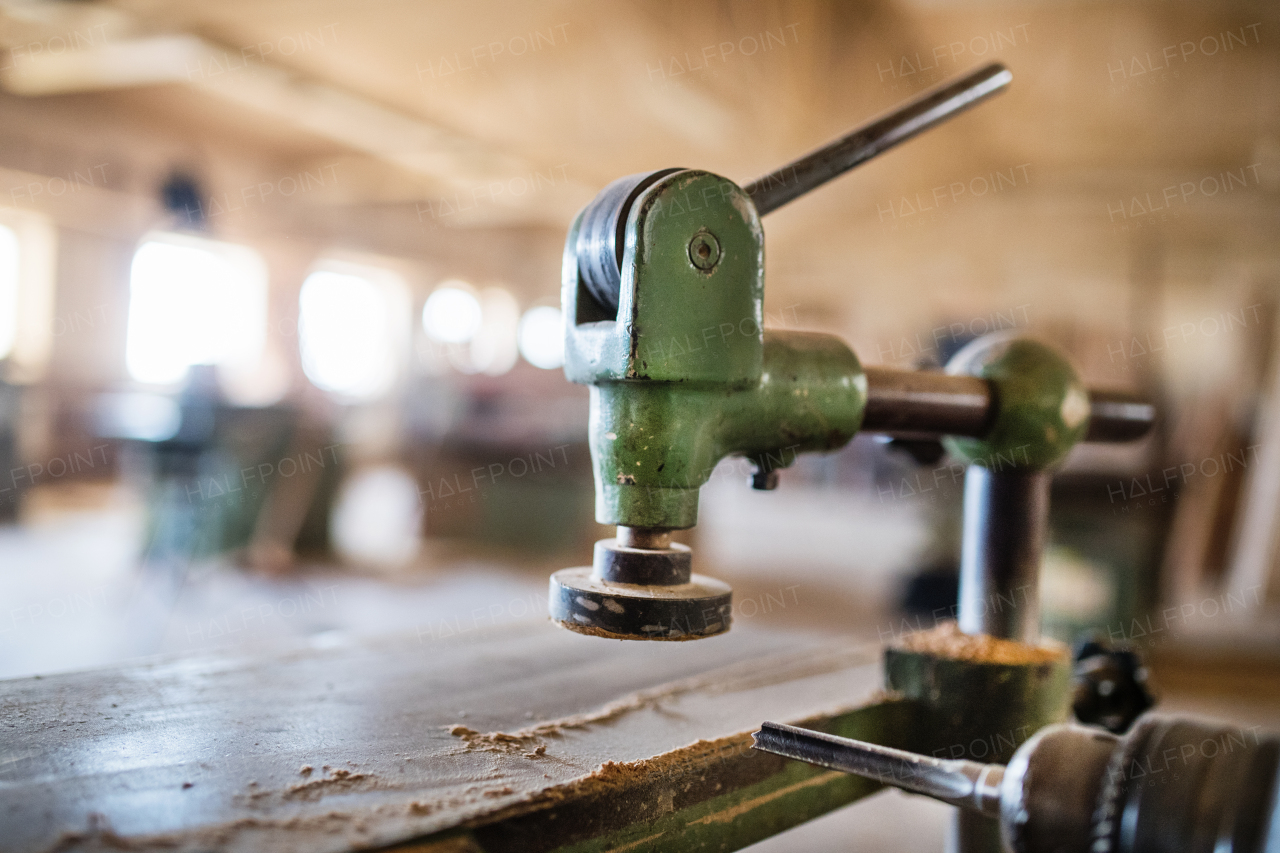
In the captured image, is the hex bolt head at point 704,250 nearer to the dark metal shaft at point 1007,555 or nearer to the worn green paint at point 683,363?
the worn green paint at point 683,363

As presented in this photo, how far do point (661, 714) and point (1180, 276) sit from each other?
411 inches

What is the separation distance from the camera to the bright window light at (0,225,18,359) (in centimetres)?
770

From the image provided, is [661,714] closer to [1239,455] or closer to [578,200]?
[1239,455]

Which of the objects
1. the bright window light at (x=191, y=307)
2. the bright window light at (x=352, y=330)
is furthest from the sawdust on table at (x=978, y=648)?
the bright window light at (x=352, y=330)

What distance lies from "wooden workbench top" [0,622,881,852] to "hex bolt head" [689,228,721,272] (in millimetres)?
418

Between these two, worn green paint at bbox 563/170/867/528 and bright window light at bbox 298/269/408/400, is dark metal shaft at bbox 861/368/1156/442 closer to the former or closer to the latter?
worn green paint at bbox 563/170/867/528

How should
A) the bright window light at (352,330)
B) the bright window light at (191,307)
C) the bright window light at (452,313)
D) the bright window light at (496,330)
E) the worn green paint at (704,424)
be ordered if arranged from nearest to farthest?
the worn green paint at (704,424)
the bright window light at (191,307)
the bright window light at (352,330)
the bright window light at (452,313)
the bright window light at (496,330)

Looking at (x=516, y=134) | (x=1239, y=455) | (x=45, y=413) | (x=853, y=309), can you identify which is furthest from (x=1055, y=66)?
(x=45, y=413)

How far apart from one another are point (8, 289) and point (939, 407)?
9086 mm

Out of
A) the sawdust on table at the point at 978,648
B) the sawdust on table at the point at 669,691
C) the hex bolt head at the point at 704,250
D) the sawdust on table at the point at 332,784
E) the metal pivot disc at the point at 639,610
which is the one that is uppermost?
the hex bolt head at the point at 704,250

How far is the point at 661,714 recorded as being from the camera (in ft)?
3.00

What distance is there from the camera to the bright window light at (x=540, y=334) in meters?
12.7

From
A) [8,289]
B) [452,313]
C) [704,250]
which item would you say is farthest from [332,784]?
[452,313]

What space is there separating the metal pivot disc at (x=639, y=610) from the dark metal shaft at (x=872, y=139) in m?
0.36
